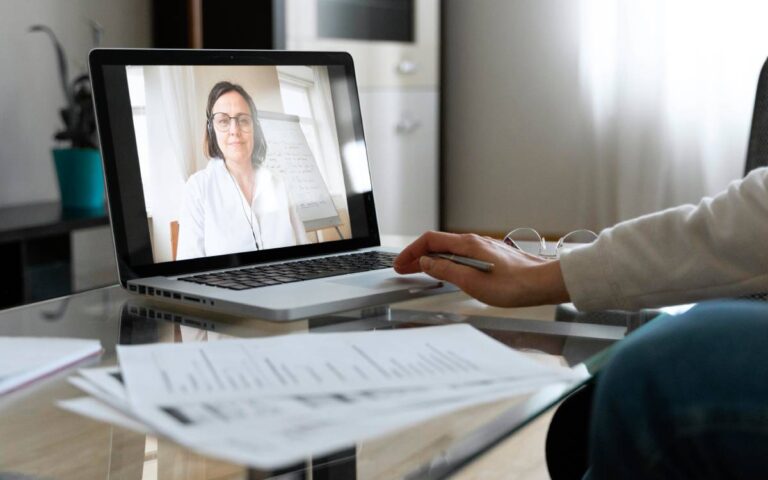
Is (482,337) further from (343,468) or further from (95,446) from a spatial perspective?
(95,446)

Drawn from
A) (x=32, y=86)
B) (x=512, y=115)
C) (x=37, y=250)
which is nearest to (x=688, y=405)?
(x=37, y=250)

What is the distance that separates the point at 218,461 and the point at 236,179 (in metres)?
0.73

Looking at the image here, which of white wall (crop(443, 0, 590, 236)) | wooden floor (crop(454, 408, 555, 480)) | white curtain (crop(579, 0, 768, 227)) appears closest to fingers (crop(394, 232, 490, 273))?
wooden floor (crop(454, 408, 555, 480))

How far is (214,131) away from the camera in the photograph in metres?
1.16

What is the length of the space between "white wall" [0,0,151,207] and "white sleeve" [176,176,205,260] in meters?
1.80

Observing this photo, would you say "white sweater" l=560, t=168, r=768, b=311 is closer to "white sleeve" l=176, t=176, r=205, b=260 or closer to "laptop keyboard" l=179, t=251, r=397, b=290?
"laptop keyboard" l=179, t=251, r=397, b=290

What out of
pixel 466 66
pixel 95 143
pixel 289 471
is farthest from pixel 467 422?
pixel 466 66

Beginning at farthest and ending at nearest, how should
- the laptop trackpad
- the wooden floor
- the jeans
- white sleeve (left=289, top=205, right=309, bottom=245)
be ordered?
the wooden floor, white sleeve (left=289, top=205, right=309, bottom=245), the laptop trackpad, the jeans

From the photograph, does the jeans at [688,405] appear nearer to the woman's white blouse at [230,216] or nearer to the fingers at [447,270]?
the fingers at [447,270]

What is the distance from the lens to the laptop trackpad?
98cm

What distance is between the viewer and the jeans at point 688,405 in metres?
0.44

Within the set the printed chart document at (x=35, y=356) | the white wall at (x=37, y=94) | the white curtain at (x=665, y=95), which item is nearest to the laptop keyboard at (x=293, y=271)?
the printed chart document at (x=35, y=356)

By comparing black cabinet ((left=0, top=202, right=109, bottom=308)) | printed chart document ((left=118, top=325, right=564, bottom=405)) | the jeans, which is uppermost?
the jeans

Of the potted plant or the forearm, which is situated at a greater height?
the forearm
